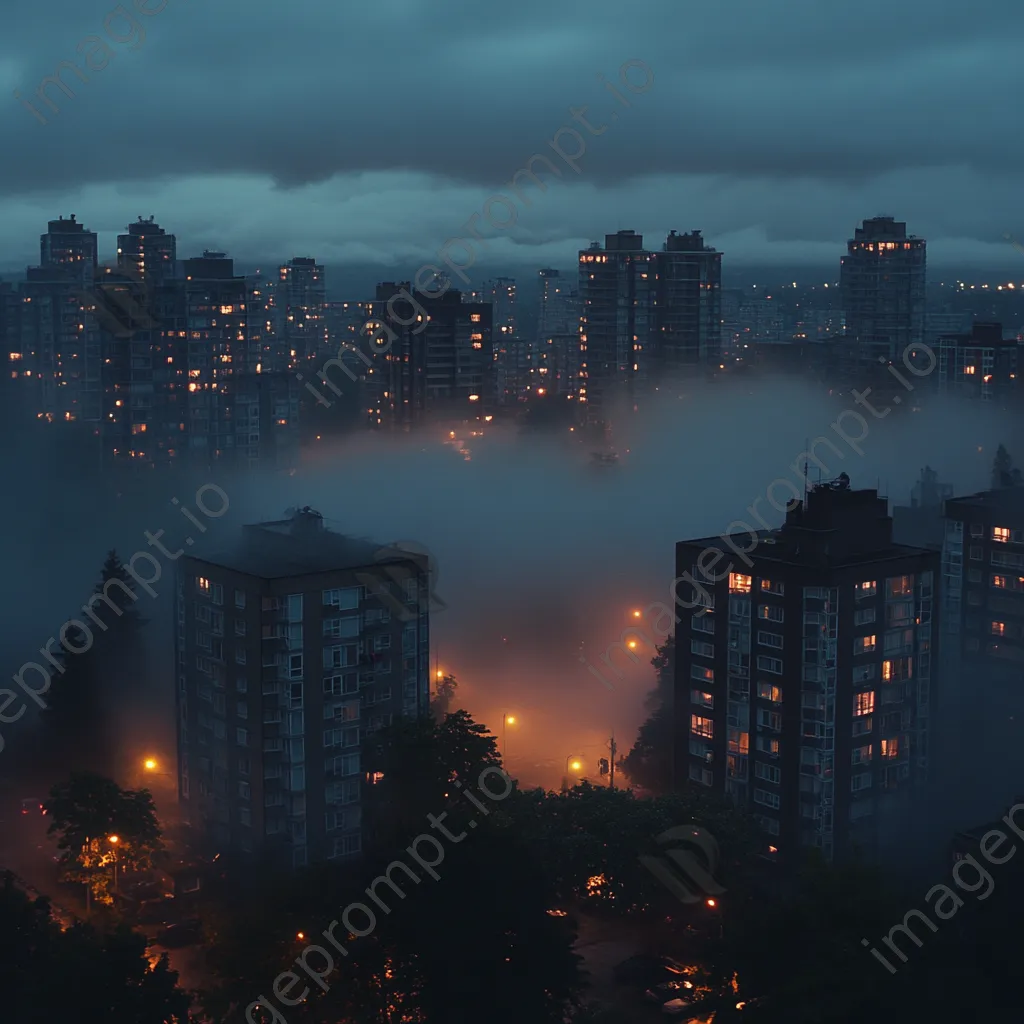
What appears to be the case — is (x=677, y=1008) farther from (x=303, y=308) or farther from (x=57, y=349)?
(x=303, y=308)

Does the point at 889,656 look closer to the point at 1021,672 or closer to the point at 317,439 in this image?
the point at 1021,672

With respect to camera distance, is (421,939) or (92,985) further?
(421,939)

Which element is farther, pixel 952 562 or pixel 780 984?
pixel 952 562

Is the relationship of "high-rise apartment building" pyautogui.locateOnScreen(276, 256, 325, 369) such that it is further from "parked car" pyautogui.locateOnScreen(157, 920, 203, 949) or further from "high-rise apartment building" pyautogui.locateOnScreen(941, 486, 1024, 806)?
"parked car" pyautogui.locateOnScreen(157, 920, 203, 949)

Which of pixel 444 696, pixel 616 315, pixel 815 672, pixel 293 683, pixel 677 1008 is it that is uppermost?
pixel 616 315

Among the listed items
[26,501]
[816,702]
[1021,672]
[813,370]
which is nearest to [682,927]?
[816,702]

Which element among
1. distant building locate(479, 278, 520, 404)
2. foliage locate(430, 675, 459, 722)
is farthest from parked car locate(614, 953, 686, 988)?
distant building locate(479, 278, 520, 404)

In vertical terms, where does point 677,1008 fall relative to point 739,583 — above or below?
below

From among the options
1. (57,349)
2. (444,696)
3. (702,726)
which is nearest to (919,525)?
(444,696)
